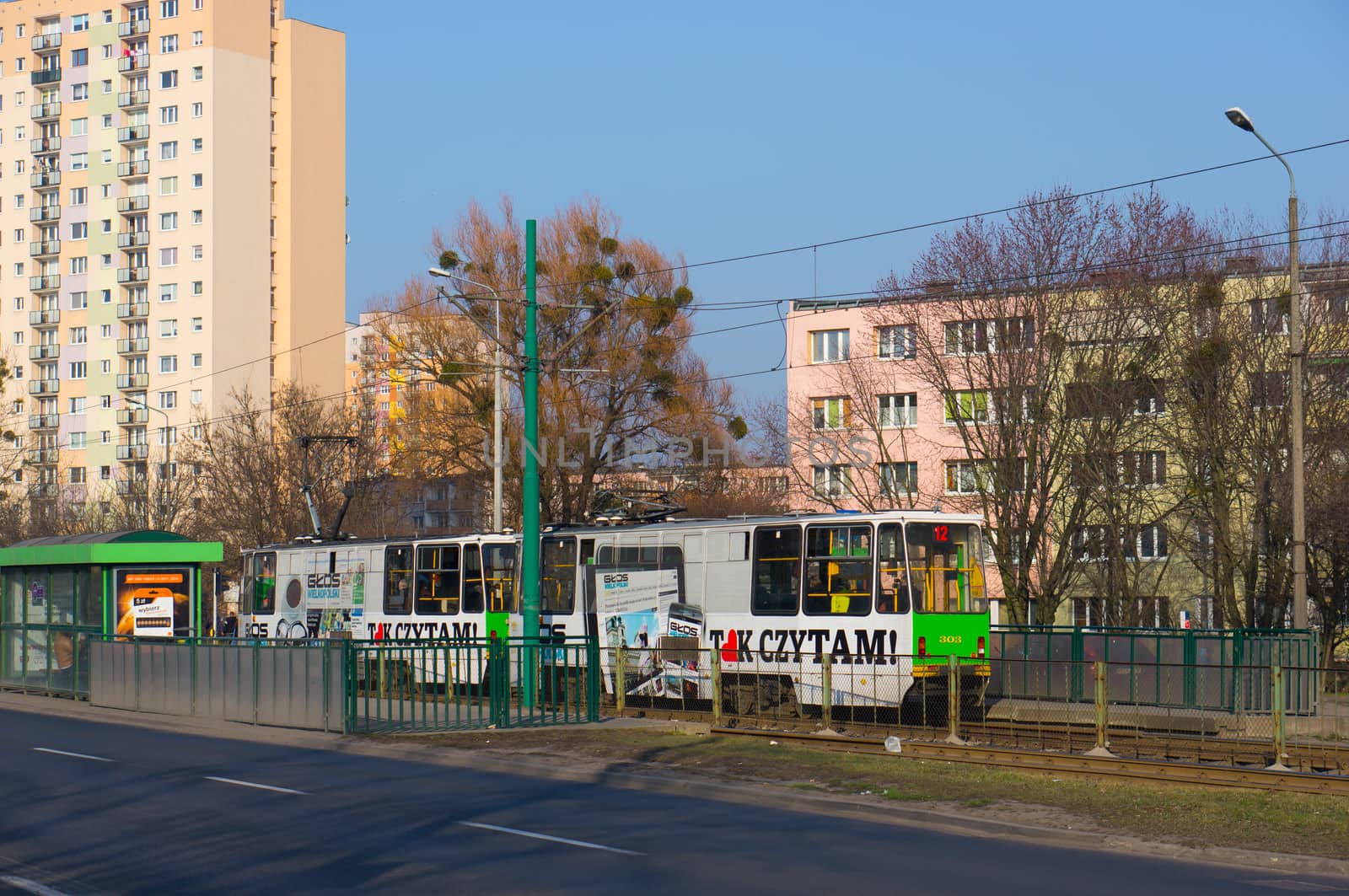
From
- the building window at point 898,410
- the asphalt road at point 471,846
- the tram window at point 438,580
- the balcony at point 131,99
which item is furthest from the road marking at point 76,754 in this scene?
the balcony at point 131,99

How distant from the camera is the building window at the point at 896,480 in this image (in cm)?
4322

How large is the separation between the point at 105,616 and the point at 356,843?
823 inches

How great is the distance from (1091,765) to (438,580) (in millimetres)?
17210

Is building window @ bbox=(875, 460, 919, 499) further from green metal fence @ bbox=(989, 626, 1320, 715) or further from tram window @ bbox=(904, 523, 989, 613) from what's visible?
tram window @ bbox=(904, 523, 989, 613)

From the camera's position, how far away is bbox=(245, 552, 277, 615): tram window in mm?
36969

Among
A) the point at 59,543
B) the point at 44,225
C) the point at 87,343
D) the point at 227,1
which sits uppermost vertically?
the point at 227,1

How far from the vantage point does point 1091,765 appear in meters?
17.9

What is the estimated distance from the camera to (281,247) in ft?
328

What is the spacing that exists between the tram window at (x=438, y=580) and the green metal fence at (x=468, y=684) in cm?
799

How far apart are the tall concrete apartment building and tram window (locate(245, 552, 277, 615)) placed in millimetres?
58570

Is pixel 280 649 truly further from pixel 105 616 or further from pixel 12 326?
pixel 12 326

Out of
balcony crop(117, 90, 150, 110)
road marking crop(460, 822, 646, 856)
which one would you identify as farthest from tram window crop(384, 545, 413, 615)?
balcony crop(117, 90, 150, 110)

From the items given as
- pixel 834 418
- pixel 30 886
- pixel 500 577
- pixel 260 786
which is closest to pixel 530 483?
pixel 500 577

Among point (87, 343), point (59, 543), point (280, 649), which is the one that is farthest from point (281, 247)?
point (280, 649)
